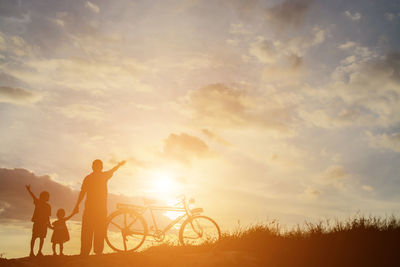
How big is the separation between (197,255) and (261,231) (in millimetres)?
3542

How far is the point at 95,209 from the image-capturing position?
11133 millimetres

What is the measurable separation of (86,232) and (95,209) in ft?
2.47

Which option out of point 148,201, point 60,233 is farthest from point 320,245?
point 60,233

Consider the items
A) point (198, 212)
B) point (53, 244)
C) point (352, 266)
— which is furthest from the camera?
point (53, 244)

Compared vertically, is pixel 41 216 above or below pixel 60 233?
above

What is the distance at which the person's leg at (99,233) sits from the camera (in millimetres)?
11172

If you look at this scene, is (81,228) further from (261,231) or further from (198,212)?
(261,231)

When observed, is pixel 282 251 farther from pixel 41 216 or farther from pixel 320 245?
pixel 41 216

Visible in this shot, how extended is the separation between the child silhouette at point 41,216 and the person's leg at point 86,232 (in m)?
2.59

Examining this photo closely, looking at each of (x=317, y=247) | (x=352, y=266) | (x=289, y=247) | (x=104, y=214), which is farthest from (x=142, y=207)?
(x=352, y=266)

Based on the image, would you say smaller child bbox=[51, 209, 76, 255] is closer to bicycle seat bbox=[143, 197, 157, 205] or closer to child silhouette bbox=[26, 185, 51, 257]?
child silhouette bbox=[26, 185, 51, 257]

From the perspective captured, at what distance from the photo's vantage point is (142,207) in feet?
40.9

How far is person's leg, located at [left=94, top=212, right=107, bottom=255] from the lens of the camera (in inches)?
440

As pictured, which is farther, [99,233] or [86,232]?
[99,233]
